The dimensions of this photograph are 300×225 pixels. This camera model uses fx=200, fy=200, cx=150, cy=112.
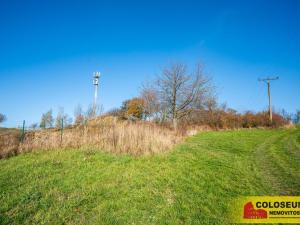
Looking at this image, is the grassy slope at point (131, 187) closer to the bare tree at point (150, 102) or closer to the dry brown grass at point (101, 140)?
the dry brown grass at point (101, 140)

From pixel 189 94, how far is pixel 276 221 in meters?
26.5

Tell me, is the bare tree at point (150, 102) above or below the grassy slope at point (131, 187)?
above

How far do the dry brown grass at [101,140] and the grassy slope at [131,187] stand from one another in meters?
1.47

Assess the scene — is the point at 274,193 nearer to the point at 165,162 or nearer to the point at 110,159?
the point at 165,162

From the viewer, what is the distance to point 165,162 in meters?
8.47

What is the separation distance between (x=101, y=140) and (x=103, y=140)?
157mm

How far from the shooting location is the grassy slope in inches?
169

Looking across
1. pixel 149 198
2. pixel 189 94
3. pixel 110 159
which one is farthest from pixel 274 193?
pixel 189 94

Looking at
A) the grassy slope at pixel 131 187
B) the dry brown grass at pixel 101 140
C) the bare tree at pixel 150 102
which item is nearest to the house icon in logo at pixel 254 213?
the grassy slope at pixel 131 187

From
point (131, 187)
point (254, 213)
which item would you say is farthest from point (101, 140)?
point (254, 213)

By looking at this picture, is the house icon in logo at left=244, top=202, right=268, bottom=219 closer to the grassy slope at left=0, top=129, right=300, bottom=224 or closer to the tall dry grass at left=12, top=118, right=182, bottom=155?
the grassy slope at left=0, top=129, right=300, bottom=224

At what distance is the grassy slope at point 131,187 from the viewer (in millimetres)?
4305

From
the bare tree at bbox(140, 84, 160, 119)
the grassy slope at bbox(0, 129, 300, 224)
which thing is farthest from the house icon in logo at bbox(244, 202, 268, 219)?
the bare tree at bbox(140, 84, 160, 119)

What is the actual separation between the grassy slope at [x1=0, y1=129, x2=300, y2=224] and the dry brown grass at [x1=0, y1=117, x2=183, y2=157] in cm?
147
